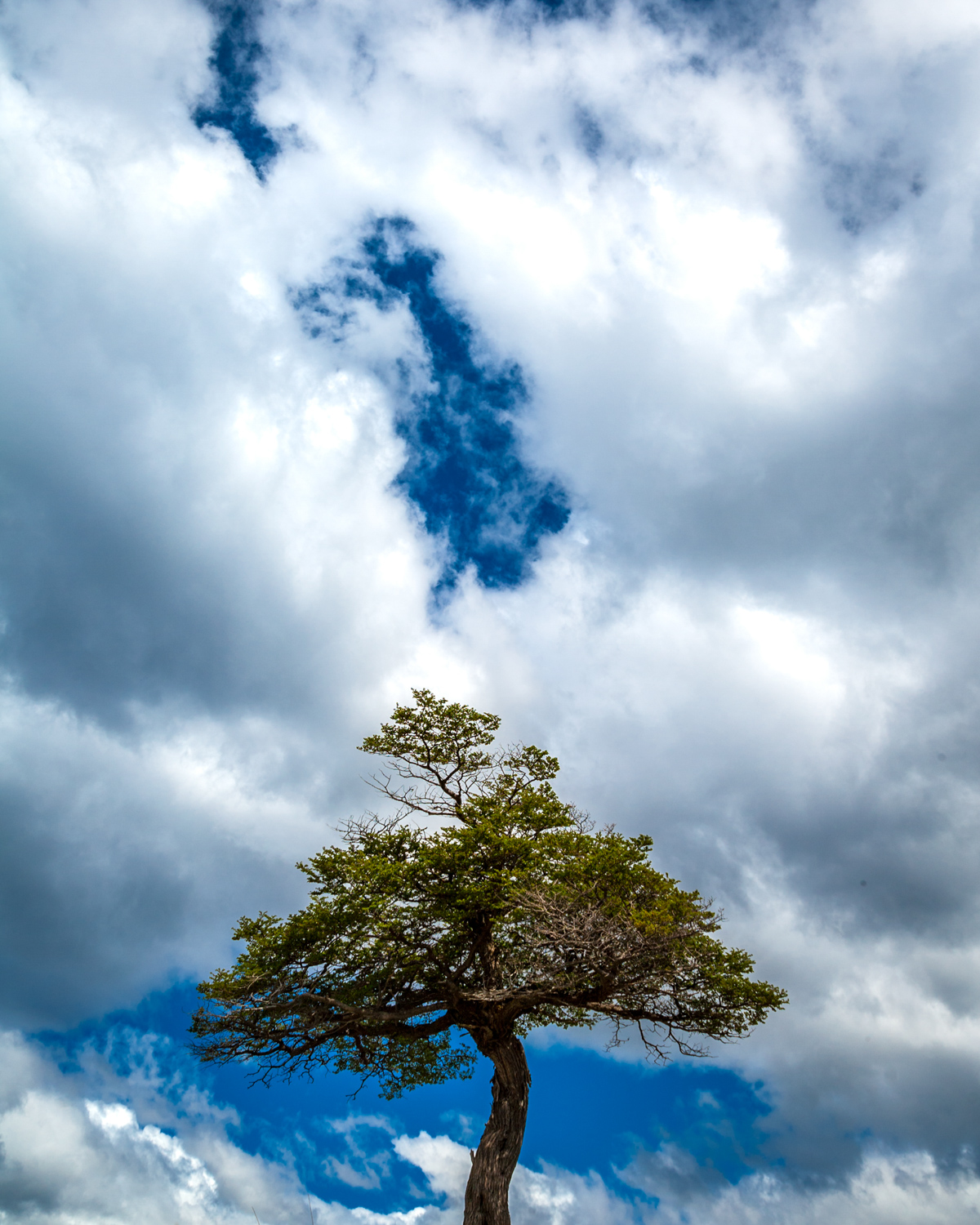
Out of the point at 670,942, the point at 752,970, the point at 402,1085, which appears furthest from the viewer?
the point at 402,1085

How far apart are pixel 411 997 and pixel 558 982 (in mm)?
4665

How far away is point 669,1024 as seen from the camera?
778 inches

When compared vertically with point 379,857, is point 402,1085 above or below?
below

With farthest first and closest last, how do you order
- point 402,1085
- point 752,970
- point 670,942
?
point 402,1085, point 752,970, point 670,942

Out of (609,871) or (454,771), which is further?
(454,771)

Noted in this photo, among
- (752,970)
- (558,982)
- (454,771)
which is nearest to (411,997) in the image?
(558,982)

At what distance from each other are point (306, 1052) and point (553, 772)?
9836 mm

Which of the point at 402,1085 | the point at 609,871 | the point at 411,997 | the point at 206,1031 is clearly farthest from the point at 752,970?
the point at 206,1031

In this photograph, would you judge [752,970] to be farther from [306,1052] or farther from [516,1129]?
[306,1052]

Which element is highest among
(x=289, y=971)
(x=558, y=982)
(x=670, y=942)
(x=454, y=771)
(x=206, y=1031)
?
(x=454, y=771)

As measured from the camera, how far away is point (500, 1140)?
747 inches

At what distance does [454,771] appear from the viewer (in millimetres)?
22656

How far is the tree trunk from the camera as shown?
18344 mm

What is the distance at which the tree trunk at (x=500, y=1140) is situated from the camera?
60.2ft
